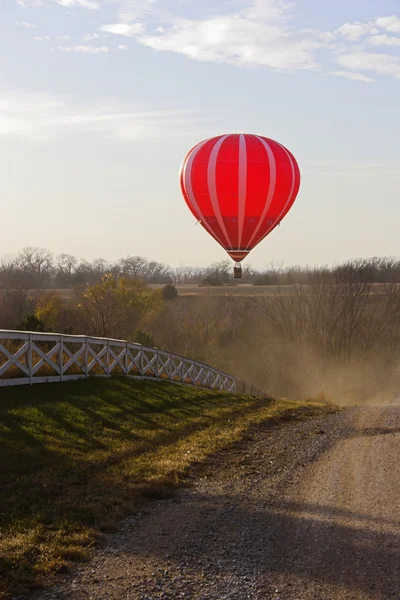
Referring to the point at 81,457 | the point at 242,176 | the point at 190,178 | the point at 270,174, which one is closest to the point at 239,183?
the point at 242,176

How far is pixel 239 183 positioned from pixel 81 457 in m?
19.5

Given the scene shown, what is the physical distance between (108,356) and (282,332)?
64.3 metres

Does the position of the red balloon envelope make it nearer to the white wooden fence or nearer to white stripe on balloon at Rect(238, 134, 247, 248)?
white stripe on balloon at Rect(238, 134, 247, 248)

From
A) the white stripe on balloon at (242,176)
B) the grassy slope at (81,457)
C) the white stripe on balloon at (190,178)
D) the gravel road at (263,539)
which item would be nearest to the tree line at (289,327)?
the white stripe on balloon at (190,178)

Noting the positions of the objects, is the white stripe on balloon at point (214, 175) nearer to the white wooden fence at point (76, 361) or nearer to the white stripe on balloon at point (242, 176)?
the white stripe on balloon at point (242, 176)

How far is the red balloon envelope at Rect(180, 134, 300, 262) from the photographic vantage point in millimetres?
30688

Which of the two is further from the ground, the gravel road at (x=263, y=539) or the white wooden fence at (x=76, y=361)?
the white wooden fence at (x=76, y=361)

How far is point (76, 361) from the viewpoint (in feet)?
70.5

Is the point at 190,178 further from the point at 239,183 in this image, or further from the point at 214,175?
the point at 239,183

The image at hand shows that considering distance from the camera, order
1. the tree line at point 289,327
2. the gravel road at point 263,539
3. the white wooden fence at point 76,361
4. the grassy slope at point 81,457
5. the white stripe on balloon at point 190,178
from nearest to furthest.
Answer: the gravel road at point 263,539, the grassy slope at point 81,457, the white wooden fence at point 76,361, the white stripe on balloon at point 190,178, the tree line at point 289,327

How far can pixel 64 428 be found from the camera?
15.2 metres

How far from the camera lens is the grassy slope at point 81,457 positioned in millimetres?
8617

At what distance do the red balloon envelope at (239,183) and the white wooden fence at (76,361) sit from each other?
251 inches

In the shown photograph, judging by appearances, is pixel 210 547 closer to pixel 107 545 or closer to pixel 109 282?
pixel 107 545
